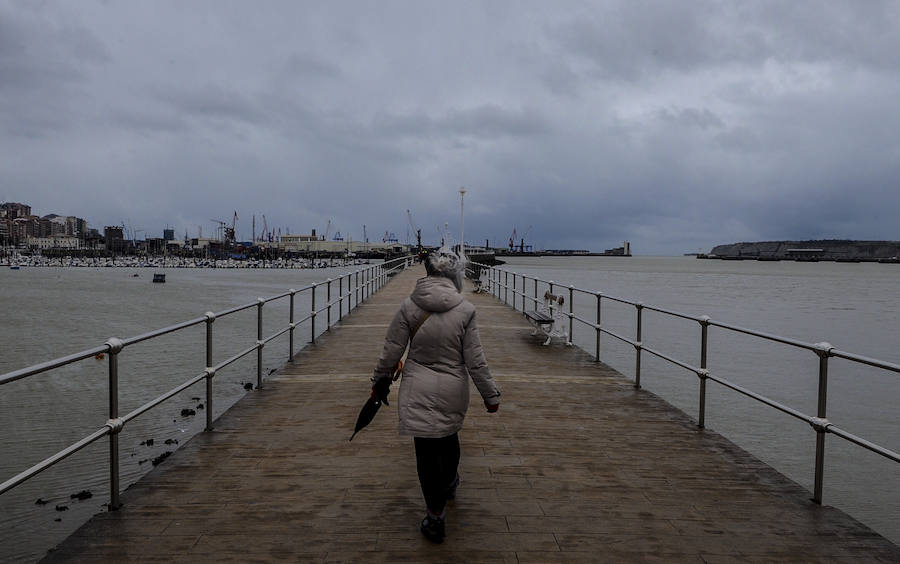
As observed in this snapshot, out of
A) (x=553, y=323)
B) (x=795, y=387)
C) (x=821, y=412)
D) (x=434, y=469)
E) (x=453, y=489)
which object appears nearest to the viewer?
(x=434, y=469)

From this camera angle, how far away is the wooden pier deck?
3791mm

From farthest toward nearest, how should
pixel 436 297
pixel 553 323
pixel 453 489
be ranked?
pixel 553 323 → pixel 453 489 → pixel 436 297

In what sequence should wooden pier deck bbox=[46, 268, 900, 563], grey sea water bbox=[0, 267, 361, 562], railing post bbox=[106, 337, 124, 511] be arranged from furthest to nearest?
grey sea water bbox=[0, 267, 361, 562]
railing post bbox=[106, 337, 124, 511]
wooden pier deck bbox=[46, 268, 900, 563]

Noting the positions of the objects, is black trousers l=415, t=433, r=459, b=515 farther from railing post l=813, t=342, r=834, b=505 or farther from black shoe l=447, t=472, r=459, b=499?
railing post l=813, t=342, r=834, b=505

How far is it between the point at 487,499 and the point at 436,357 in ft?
4.39

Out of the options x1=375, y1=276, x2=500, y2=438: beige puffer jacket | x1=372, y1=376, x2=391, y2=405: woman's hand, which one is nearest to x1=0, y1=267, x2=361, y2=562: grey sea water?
x1=372, y1=376, x2=391, y2=405: woman's hand

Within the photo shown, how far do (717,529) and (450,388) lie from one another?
1936mm

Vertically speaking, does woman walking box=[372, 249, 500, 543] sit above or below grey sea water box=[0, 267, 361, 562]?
above

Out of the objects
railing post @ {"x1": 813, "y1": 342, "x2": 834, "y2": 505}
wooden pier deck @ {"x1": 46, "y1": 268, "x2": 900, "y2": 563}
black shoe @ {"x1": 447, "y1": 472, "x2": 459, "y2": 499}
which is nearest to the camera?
wooden pier deck @ {"x1": 46, "y1": 268, "x2": 900, "y2": 563}

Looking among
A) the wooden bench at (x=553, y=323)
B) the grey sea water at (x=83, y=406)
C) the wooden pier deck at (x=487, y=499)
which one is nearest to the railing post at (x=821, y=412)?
the wooden pier deck at (x=487, y=499)

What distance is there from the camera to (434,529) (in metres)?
3.86

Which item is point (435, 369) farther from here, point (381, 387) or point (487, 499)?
point (487, 499)

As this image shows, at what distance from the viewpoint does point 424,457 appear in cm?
392

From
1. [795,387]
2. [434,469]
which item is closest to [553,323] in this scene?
[434,469]
